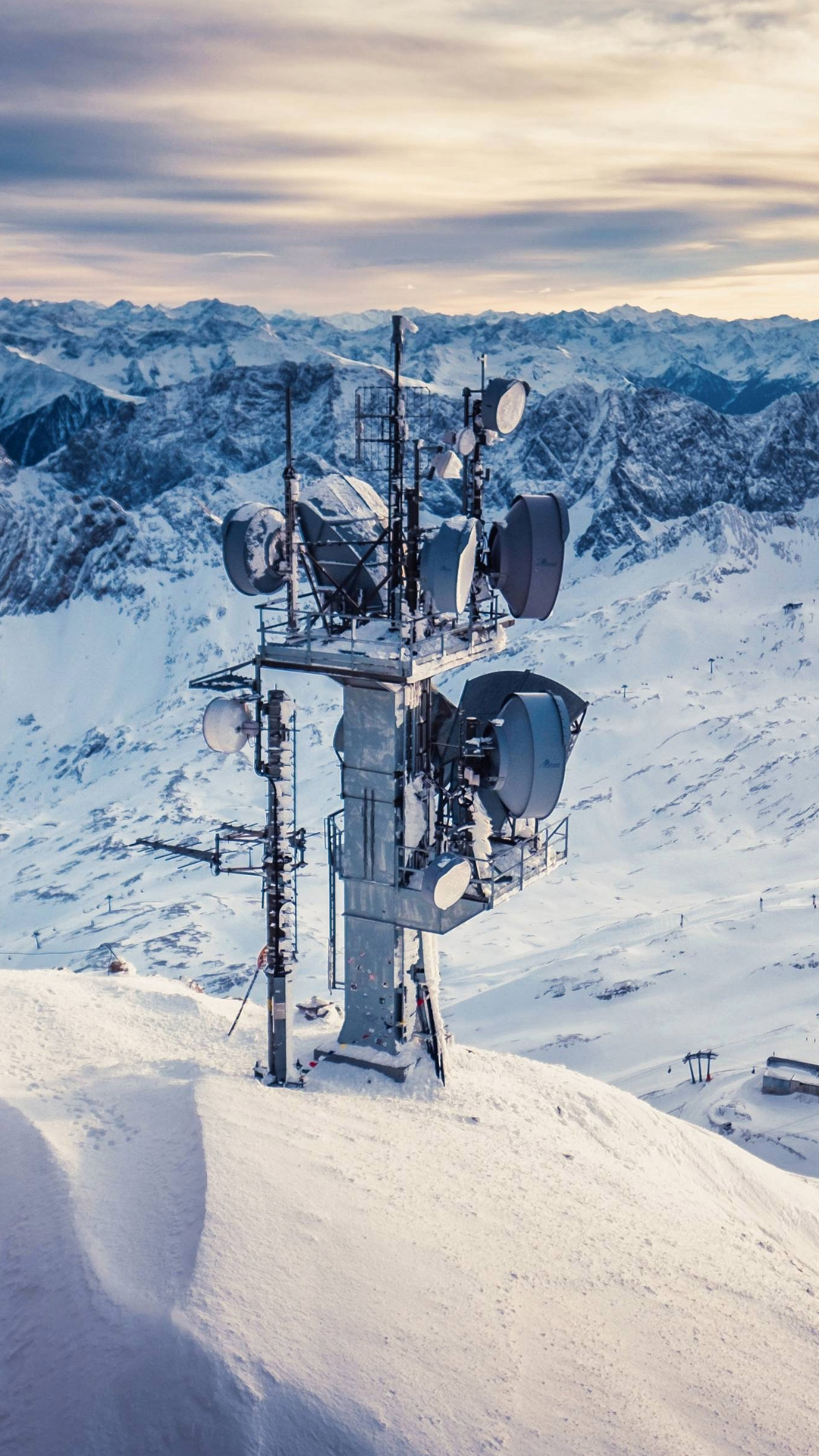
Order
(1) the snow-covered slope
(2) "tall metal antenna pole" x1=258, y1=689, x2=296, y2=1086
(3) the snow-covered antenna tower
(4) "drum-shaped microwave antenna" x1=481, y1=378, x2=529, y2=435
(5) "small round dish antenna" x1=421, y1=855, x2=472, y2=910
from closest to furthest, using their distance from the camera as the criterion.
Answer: (2) "tall metal antenna pole" x1=258, y1=689, x2=296, y2=1086
(5) "small round dish antenna" x1=421, y1=855, x2=472, y2=910
(3) the snow-covered antenna tower
(4) "drum-shaped microwave antenna" x1=481, y1=378, x2=529, y2=435
(1) the snow-covered slope

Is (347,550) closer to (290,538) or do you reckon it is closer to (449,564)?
(290,538)

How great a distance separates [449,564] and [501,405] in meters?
4.49

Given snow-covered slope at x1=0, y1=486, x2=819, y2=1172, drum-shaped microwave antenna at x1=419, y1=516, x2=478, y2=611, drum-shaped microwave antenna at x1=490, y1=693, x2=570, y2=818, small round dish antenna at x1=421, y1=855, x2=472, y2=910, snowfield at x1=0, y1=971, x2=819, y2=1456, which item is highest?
drum-shaped microwave antenna at x1=419, y1=516, x2=478, y2=611

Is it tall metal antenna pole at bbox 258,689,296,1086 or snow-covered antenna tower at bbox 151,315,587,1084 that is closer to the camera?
tall metal antenna pole at bbox 258,689,296,1086

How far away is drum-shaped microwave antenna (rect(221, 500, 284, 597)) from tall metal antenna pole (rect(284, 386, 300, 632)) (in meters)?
0.18

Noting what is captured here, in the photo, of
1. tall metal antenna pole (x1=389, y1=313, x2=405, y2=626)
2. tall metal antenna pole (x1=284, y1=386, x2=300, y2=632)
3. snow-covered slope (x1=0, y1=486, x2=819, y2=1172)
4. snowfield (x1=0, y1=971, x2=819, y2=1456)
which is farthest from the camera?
snow-covered slope (x1=0, y1=486, x2=819, y2=1172)

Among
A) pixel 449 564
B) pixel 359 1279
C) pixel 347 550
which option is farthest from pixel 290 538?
pixel 359 1279

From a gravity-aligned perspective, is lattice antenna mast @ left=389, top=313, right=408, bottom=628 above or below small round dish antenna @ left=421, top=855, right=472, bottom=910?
above

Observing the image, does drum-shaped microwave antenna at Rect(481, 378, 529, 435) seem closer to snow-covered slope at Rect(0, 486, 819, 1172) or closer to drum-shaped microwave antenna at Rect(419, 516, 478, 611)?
drum-shaped microwave antenna at Rect(419, 516, 478, 611)

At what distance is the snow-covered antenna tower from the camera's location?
2319 cm

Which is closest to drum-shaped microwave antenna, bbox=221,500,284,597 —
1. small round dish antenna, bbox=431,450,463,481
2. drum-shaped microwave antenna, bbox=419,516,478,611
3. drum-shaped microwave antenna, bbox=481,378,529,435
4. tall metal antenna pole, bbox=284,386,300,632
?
tall metal antenna pole, bbox=284,386,300,632

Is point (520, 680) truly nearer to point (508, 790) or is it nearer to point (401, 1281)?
point (508, 790)

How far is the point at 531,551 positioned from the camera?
24.9 metres

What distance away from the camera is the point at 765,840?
103 meters
